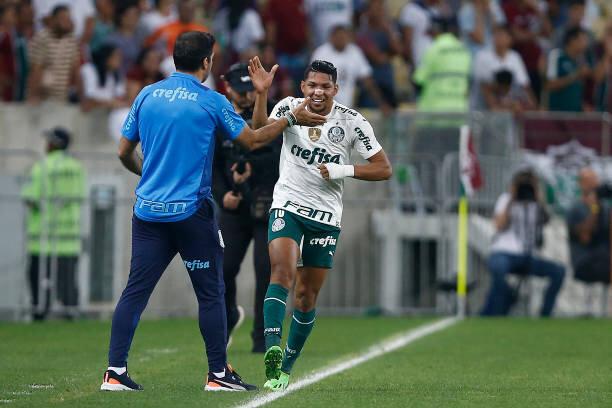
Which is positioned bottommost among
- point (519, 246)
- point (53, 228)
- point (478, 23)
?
point (519, 246)

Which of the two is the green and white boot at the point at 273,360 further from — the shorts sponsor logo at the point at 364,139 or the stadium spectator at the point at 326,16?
the stadium spectator at the point at 326,16

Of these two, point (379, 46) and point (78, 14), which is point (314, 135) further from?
point (379, 46)

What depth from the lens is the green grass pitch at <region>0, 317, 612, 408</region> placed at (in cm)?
870

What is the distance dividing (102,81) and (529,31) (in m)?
7.03

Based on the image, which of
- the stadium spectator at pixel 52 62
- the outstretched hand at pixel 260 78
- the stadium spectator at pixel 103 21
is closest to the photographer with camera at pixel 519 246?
the stadium spectator at pixel 52 62

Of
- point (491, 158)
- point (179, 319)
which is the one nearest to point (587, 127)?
point (491, 158)

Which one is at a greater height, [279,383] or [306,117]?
[306,117]

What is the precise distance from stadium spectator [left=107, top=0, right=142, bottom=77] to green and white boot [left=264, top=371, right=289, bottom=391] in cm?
1108

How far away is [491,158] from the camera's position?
64.4 ft

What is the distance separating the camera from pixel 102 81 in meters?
19.3

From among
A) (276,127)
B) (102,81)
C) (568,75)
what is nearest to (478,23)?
(568,75)

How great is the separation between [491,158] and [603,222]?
1.69m

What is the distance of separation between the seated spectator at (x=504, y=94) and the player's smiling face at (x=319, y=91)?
37.0 ft

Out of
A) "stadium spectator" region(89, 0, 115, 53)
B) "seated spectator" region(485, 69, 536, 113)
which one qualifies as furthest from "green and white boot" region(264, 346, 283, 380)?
"seated spectator" region(485, 69, 536, 113)
